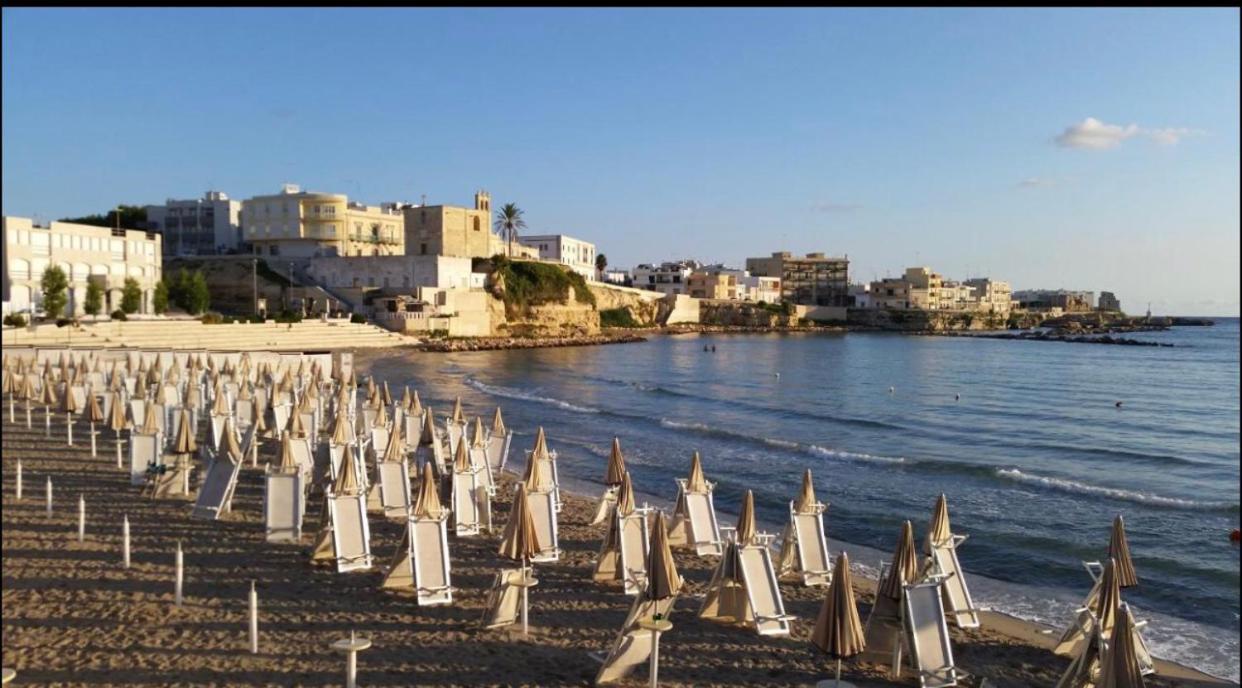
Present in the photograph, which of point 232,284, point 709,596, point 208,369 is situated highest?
point 232,284

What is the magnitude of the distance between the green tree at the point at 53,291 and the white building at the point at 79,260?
165cm

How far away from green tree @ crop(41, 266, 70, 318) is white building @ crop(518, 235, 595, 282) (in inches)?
2863

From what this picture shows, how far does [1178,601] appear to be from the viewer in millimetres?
13414

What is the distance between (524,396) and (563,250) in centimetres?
8191

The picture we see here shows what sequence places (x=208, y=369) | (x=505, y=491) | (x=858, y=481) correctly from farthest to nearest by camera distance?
(x=208, y=369) < (x=858, y=481) < (x=505, y=491)

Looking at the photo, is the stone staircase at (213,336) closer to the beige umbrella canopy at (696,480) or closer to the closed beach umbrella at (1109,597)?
the beige umbrella canopy at (696,480)

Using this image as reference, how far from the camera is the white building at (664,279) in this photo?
452ft

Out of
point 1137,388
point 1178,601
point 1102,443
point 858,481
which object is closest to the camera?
point 1178,601

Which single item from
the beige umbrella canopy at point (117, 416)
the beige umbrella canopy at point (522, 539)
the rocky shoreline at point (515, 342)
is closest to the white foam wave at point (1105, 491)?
the beige umbrella canopy at point (522, 539)

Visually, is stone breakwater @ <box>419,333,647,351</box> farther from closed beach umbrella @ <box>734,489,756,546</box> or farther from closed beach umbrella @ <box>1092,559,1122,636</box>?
closed beach umbrella @ <box>1092,559,1122,636</box>

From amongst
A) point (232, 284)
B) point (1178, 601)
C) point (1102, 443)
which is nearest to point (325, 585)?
point (1178, 601)

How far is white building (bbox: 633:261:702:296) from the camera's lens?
137625mm

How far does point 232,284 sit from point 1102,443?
7188 cm

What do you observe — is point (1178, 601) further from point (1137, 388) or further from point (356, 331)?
point (356, 331)
